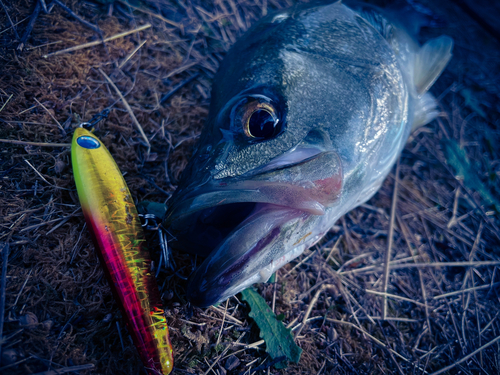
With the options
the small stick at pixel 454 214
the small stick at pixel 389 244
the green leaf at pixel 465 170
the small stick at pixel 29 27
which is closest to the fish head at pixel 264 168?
the small stick at pixel 389 244

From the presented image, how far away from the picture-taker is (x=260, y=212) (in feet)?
4.00

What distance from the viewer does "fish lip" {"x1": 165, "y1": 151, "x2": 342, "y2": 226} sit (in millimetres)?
1187

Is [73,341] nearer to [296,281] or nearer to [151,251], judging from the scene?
[151,251]

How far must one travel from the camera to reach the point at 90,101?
1.87 m

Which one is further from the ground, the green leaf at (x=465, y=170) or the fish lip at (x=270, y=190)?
the fish lip at (x=270, y=190)

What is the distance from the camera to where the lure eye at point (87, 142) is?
56.6 inches

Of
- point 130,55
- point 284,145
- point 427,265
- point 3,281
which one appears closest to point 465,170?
point 427,265

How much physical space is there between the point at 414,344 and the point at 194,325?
1.44 meters

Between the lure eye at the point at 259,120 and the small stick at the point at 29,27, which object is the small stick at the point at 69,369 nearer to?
the lure eye at the point at 259,120

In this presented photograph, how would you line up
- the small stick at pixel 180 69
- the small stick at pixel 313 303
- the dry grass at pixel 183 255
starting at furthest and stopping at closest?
1. the small stick at pixel 180 69
2. the small stick at pixel 313 303
3. the dry grass at pixel 183 255

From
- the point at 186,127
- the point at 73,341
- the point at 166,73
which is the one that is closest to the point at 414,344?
the point at 73,341

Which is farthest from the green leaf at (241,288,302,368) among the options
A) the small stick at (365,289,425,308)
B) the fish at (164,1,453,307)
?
the small stick at (365,289,425,308)

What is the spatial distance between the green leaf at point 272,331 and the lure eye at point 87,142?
111cm

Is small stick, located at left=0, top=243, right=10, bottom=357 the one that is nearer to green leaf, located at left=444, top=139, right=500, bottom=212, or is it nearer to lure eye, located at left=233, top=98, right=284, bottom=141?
lure eye, located at left=233, top=98, right=284, bottom=141
